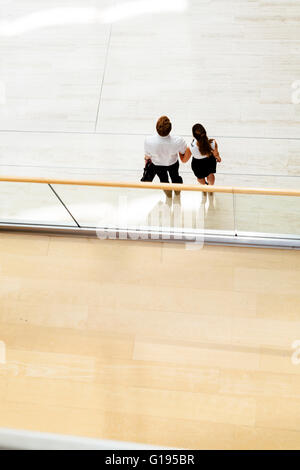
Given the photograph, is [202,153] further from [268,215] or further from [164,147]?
[268,215]

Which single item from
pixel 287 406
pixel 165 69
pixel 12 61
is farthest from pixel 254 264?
pixel 12 61

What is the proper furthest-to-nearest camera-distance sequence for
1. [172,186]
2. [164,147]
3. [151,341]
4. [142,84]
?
[142,84], [164,147], [151,341], [172,186]

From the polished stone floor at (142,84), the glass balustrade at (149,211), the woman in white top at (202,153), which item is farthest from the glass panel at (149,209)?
the polished stone floor at (142,84)

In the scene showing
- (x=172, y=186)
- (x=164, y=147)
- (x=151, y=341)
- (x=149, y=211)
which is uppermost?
(x=164, y=147)

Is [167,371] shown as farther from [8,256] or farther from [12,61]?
[12,61]

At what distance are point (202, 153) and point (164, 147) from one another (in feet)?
1.00

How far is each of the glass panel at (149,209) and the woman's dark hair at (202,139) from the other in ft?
1.17

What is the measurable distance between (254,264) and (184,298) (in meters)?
Answer: 0.62

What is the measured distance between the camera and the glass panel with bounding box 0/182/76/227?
10.2 ft

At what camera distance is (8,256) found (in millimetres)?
3418

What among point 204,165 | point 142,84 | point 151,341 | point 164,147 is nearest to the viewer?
point 151,341

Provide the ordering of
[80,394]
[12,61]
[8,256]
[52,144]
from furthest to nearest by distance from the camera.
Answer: [12,61], [52,144], [8,256], [80,394]

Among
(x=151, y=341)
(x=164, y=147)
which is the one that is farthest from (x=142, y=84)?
(x=151, y=341)

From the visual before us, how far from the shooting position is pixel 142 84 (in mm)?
4320
